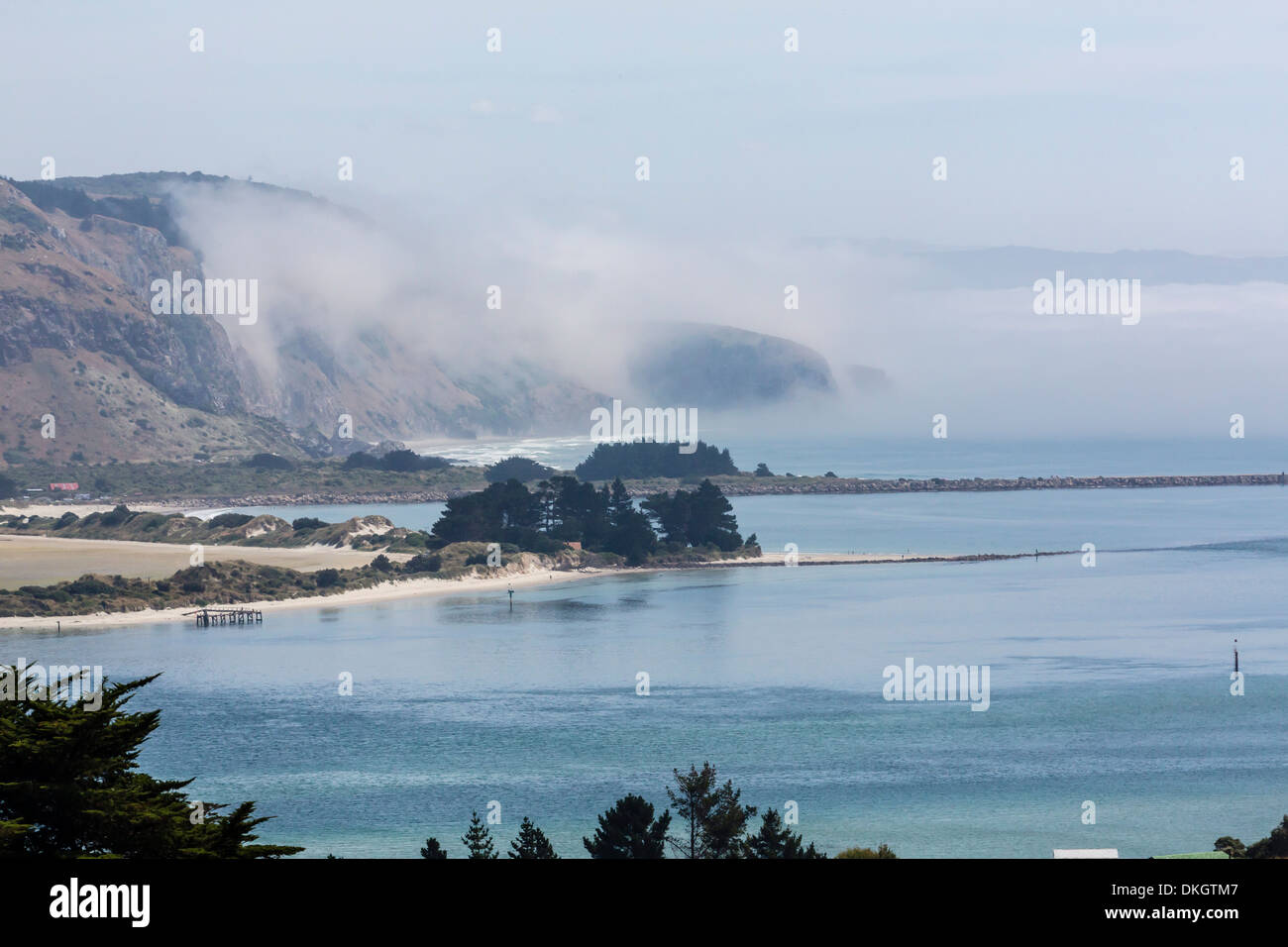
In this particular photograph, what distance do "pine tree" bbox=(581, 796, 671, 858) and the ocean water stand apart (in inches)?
199

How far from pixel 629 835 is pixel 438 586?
2895 inches

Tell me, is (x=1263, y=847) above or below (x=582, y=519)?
below

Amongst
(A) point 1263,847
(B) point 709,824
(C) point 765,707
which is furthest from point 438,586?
(A) point 1263,847

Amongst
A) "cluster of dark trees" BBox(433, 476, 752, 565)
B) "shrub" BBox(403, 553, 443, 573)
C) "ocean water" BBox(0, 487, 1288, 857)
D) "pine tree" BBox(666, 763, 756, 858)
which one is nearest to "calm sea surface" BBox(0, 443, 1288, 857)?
"ocean water" BBox(0, 487, 1288, 857)

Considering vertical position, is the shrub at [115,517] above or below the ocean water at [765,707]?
above

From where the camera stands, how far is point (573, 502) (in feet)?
387

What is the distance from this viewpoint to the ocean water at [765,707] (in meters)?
41.8

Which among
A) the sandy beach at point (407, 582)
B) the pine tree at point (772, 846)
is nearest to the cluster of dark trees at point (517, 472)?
the sandy beach at point (407, 582)

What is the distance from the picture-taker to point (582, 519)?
392 feet

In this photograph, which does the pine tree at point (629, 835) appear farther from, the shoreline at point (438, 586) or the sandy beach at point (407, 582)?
the sandy beach at point (407, 582)

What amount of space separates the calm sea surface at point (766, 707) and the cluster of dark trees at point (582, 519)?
263 inches

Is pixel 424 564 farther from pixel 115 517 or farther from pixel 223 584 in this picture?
pixel 115 517
